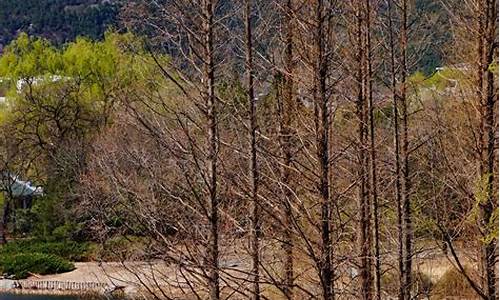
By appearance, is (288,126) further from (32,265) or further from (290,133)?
(32,265)

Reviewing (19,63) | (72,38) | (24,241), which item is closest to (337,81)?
(24,241)

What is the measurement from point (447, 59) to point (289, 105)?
3.12m

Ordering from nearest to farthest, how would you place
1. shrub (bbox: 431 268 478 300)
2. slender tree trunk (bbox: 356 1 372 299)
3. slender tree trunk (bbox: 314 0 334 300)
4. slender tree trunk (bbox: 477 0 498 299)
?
slender tree trunk (bbox: 314 0 334 300) → slender tree trunk (bbox: 356 1 372 299) → slender tree trunk (bbox: 477 0 498 299) → shrub (bbox: 431 268 478 300)

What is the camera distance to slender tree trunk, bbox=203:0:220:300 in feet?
21.4

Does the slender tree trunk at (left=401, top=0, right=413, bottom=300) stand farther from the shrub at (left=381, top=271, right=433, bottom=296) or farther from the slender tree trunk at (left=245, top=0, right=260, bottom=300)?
the slender tree trunk at (left=245, top=0, right=260, bottom=300)

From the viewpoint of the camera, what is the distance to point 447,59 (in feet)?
33.2

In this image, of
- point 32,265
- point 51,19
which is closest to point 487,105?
point 32,265

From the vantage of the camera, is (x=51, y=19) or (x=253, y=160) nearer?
(x=253, y=160)

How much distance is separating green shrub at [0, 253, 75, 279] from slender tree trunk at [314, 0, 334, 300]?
2201cm

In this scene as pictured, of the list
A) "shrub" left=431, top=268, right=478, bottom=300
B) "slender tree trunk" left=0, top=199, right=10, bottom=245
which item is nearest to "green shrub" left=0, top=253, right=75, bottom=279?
"slender tree trunk" left=0, top=199, right=10, bottom=245

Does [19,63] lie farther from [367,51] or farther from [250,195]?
[250,195]

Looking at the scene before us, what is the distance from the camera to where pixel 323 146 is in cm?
633

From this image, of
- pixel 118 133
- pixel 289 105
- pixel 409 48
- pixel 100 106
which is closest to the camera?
pixel 289 105

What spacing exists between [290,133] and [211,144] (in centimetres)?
117
